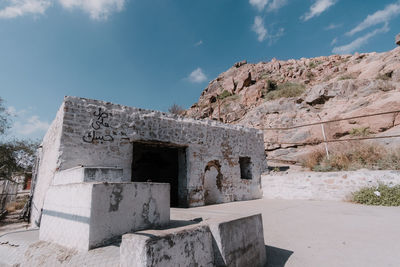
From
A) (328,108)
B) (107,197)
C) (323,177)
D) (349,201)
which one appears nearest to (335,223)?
(349,201)

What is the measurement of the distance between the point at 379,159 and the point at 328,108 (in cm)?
754

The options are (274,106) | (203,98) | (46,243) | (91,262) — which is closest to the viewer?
(91,262)

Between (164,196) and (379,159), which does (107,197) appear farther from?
(379,159)

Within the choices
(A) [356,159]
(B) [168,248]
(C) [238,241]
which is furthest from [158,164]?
(B) [168,248]

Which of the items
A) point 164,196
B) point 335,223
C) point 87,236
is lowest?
point 335,223

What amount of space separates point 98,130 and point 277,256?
5.15 meters

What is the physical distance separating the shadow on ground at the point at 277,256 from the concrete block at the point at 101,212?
1517mm

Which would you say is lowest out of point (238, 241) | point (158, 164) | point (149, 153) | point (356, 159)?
point (238, 241)

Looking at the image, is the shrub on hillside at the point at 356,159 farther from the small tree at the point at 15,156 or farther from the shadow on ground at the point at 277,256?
the small tree at the point at 15,156

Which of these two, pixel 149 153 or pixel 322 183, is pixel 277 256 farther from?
pixel 149 153

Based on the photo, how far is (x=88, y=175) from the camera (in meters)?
3.01

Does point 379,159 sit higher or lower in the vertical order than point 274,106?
lower

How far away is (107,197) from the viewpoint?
6.51 feet

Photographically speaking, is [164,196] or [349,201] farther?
[349,201]
